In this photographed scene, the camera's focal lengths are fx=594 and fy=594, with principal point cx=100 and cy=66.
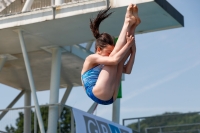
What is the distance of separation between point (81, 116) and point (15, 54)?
4.76 metres

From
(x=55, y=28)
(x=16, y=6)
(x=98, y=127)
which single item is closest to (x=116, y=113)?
(x=98, y=127)

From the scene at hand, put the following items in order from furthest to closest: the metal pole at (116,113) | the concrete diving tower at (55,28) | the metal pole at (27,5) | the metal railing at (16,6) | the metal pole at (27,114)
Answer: the metal pole at (116,113) → the metal pole at (27,114) → the metal railing at (16,6) → the metal pole at (27,5) → the concrete diving tower at (55,28)

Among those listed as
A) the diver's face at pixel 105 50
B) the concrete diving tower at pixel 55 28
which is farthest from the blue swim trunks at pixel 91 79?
the concrete diving tower at pixel 55 28

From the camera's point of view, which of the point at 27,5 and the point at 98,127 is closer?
the point at 27,5

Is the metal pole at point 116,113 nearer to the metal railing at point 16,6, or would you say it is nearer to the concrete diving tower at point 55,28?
the concrete diving tower at point 55,28

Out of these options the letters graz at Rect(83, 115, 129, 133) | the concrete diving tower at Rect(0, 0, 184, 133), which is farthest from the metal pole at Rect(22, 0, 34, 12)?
the letters graz at Rect(83, 115, 129, 133)

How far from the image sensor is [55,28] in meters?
18.7

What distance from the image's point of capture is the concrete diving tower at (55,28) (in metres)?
17.4

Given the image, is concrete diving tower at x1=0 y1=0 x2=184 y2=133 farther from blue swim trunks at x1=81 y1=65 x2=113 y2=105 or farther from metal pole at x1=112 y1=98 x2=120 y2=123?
blue swim trunks at x1=81 y1=65 x2=113 y2=105

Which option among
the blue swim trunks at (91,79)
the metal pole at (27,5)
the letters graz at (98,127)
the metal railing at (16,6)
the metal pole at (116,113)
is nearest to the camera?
the blue swim trunks at (91,79)

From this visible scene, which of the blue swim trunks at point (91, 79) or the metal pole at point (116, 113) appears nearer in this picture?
the blue swim trunks at point (91, 79)

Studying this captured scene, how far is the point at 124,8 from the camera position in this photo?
16906mm

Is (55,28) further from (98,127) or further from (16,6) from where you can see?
(98,127)

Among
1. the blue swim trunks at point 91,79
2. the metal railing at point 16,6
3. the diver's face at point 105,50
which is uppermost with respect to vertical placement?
the metal railing at point 16,6
